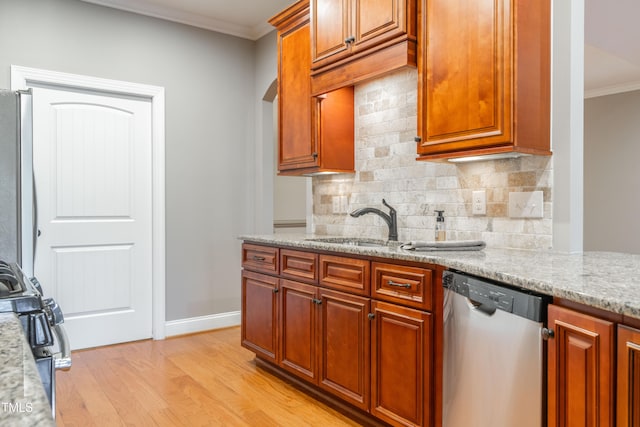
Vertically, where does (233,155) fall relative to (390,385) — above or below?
above

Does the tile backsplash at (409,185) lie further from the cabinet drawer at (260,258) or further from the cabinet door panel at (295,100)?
the cabinet drawer at (260,258)

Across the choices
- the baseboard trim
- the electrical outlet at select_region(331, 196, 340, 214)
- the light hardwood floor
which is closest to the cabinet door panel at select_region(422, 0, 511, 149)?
the electrical outlet at select_region(331, 196, 340, 214)

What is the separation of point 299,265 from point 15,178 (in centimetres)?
146

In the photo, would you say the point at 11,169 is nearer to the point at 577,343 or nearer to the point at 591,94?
the point at 577,343

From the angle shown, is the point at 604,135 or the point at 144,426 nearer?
the point at 144,426

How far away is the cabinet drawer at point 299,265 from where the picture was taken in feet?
8.39

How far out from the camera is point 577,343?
1.20 m

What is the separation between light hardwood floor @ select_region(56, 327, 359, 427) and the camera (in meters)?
2.41

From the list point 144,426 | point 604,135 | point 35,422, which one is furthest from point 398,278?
point 604,135

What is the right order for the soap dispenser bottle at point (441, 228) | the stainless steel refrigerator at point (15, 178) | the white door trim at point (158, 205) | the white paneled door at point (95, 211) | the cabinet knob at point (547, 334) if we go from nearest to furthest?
1. the cabinet knob at point (547, 334)
2. the stainless steel refrigerator at point (15, 178)
3. the soap dispenser bottle at point (441, 228)
4. the white paneled door at point (95, 211)
5. the white door trim at point (158, 205)

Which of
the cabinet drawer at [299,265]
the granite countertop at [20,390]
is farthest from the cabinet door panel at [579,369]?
the cabinet drawer at [299,265]

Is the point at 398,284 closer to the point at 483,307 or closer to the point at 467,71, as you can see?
the point at 483,307

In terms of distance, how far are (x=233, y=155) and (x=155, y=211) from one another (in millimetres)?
881

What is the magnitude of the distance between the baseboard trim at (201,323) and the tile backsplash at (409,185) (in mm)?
1377
